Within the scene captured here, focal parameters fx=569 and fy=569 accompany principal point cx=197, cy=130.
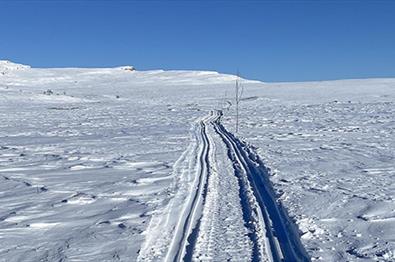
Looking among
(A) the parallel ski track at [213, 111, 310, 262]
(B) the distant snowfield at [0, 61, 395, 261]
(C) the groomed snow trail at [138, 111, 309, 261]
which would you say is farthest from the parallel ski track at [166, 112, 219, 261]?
(A) the parallel ski track at [213, 111, 310, 262]

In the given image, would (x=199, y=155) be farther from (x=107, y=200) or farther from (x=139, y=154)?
(x=107, y=200)

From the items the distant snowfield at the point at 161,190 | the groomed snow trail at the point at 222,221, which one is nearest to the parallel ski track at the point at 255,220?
the groomed snow trail at the point at 222,221

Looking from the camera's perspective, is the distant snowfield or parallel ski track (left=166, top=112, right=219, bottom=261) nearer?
parallel ski track (left=166, top=112, right=219, bottom=261)

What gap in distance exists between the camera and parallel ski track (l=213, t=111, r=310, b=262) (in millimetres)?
7254

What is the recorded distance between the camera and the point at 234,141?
840 inches

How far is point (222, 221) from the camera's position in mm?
8773

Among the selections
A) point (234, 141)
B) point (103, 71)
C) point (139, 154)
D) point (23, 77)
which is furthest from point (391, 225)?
point (103, 71)

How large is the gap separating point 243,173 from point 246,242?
19.1 ft

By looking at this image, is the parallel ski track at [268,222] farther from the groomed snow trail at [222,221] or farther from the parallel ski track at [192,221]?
the parallel ski track at [192,221]

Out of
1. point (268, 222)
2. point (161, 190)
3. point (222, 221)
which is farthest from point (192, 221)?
point (161, 190)

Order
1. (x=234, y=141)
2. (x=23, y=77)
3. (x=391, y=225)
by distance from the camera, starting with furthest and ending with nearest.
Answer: (x=23, y=77) < (x=234, y=141) < (x=391, y=225)

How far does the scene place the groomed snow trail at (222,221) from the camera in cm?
727

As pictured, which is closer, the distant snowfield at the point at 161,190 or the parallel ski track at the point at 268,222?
the parallel ski track at the point at 268,222

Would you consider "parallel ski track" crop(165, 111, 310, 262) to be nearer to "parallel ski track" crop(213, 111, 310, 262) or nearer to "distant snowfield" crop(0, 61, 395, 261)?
"parallel ski track" crop(213, 111, 310, 262)
